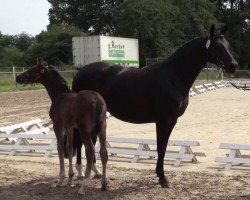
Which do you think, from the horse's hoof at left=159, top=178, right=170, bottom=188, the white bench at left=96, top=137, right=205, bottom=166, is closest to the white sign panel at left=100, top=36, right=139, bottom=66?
Result: the white bench at left=96, top=137, right=205, bottom=166

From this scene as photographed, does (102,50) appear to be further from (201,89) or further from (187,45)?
(187,45)

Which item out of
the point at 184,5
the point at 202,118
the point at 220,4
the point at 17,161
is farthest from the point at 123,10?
the point at 17,161

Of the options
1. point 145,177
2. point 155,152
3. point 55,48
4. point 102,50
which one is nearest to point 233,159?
point 155,152

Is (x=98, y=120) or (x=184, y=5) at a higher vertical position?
(x=184, y=5)

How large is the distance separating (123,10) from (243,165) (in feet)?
175

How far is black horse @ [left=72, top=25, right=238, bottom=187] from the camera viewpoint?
6766 millimetres

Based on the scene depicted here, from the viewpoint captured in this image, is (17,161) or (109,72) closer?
(109,72)

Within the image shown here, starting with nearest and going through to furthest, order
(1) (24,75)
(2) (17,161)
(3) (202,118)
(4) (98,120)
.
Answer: (4) (98,120) < (1) (24,75) < (2) (17,161) < (3) (202,118)

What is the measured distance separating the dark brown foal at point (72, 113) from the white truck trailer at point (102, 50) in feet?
100

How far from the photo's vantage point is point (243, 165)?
8.73 meters

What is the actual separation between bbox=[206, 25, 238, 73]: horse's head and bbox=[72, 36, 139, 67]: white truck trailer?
102 feet

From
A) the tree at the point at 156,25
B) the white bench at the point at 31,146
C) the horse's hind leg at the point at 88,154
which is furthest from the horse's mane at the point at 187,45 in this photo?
the tree at the point at 156,25

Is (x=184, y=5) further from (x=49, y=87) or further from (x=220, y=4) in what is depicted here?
(x=49, y=87)

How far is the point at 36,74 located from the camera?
7.08m
